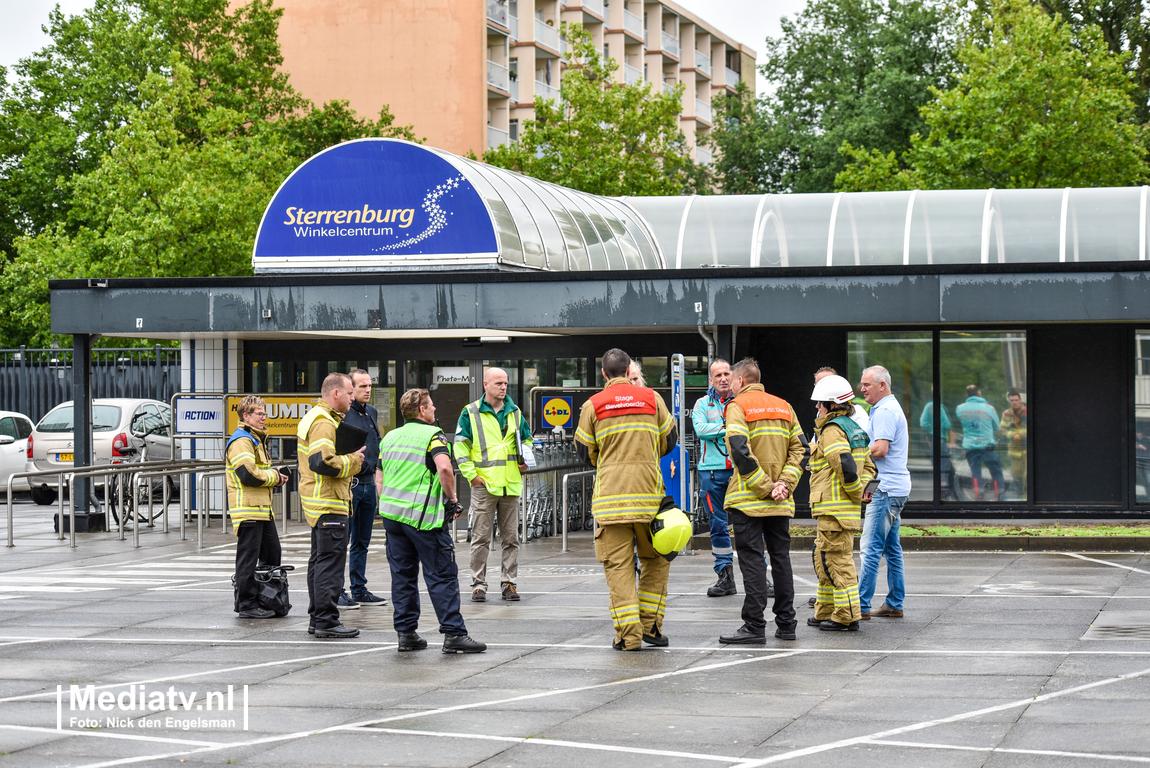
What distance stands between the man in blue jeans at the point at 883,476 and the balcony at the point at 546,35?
5141 centimetres

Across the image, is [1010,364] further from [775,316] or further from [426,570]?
[426,570]

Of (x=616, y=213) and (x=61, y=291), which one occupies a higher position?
(x=616, y=213)

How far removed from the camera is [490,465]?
37.5ft

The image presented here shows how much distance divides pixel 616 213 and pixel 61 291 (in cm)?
887

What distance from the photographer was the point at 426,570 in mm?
9023

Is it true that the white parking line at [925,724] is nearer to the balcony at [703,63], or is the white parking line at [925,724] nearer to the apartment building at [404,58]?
the apartment building at [404,58]

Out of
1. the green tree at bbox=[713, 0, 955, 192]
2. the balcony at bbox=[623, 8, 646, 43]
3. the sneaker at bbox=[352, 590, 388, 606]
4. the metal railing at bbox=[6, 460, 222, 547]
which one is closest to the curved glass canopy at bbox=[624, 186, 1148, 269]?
the metal railing at bbox=[6, 460, 222, 547]

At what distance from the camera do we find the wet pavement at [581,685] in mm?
6410

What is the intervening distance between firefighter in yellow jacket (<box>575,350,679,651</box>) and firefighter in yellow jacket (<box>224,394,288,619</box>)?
282 cm

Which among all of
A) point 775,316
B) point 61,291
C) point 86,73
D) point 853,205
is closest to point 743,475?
point 775,316

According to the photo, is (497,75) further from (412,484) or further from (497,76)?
(412,484)

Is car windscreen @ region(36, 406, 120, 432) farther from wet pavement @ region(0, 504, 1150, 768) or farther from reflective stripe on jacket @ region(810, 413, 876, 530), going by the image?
reflective stripe on jacket @ region(810, 413, 876, 530)

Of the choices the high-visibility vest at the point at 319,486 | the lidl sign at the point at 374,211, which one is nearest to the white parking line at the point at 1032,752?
the high-visibility vest at the point at 319,486

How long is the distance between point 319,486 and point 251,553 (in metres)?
1.20
